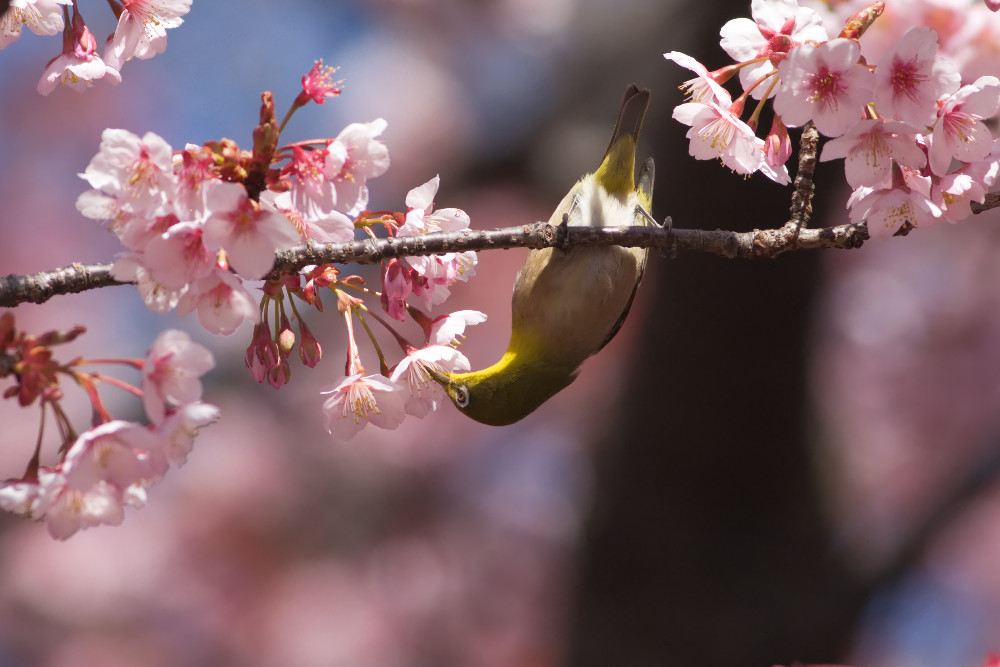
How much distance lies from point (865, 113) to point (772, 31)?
239 millimetres

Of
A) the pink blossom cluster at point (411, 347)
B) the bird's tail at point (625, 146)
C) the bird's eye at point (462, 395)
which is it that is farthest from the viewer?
the bird's tail at point (625, 146)

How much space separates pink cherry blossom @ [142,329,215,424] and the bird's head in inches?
49.4

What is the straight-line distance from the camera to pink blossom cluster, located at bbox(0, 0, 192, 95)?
5.56 ft

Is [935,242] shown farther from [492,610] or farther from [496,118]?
[492,610]

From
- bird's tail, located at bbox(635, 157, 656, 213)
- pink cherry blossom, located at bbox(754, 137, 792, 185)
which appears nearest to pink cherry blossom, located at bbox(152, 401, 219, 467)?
pink cherry blossom, located at bbox(754, 137, 792, 185)

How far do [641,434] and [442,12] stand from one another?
19.0 feet

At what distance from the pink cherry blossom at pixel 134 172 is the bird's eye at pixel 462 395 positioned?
1.32 meters

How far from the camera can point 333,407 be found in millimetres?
1750

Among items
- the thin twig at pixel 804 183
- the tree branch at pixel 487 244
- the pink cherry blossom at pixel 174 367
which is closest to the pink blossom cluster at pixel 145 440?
the pink cherry blossom at pixel 174 367

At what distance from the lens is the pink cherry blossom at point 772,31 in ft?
5.58

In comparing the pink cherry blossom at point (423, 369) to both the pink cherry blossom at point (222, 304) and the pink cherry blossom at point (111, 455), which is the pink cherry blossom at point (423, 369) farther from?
the pink cherry blossom at point (111, 455)

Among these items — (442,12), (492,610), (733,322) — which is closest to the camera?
(733,322)

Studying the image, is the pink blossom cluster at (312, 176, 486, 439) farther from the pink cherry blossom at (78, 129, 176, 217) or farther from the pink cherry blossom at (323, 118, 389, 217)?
A: the pink cherry blossom at (78, 129, 176, 217)

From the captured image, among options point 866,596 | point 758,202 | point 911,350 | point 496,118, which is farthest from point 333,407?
point 911,350
